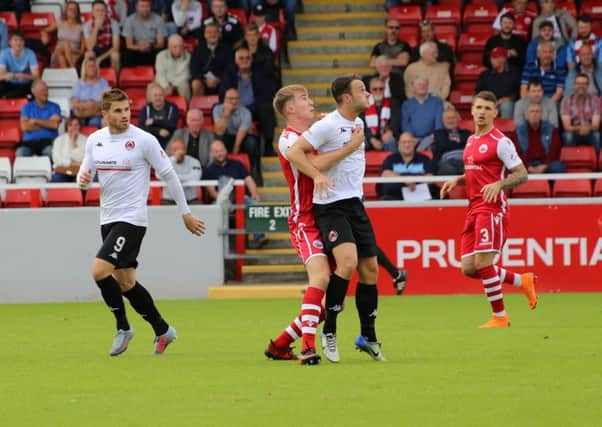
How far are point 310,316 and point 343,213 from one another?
790 millimetres

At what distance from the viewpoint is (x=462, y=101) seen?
21.7 meters

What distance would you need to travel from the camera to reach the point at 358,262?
10742mm

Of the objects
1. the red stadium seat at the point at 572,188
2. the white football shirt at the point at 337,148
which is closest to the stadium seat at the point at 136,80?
the red stadium seat at the point at 572,188

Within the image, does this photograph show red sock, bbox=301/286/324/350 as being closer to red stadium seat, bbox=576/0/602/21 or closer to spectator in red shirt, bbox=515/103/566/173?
spectator in red shirt, bbox=515/103/566/173

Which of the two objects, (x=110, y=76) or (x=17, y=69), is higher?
(x=17, y=69)

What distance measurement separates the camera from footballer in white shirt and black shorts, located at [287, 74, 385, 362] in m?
10.5

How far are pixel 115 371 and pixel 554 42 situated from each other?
1267 centimetres

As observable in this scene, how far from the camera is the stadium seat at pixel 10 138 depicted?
21.4 meters

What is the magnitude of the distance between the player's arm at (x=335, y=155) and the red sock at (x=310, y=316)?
2.82 ft

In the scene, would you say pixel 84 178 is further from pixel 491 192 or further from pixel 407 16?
pixel 407 16

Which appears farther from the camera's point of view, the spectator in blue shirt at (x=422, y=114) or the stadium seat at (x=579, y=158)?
the spectator in blue shirt at (x=422, y=114)

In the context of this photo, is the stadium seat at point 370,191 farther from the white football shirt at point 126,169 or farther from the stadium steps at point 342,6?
the white football shirt at point 126,169

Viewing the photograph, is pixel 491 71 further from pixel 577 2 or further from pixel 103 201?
pixel 103 201

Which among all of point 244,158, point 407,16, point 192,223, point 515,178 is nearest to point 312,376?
point 192,223
